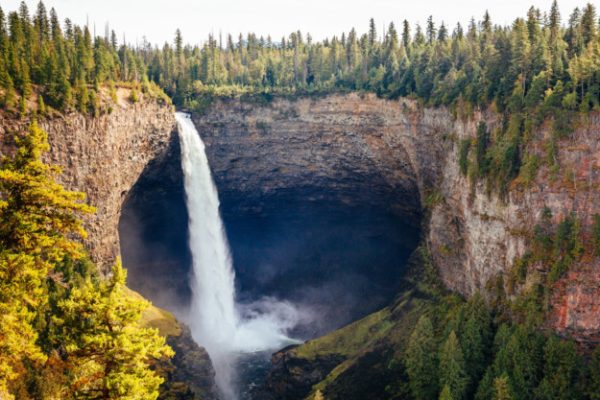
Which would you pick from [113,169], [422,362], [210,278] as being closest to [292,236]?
[210,278]

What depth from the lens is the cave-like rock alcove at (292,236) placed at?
274 ft

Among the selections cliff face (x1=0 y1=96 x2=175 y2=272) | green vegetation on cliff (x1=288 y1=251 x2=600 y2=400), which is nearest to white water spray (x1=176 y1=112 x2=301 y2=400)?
cliff face (x1=0 y1=96 x2=175 y2=272)

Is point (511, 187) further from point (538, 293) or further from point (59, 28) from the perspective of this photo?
point (59, 28)

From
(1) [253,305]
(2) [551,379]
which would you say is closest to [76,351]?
(2) [551,379]

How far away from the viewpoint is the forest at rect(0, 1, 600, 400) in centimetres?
2436

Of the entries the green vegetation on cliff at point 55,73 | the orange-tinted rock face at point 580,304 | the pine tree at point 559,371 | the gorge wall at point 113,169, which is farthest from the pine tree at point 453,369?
the green vegetation on cliff at point 55,73

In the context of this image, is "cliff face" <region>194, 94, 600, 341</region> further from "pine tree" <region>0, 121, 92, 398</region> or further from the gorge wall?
"pine tree" <region>0, 121, 92, 398</region>

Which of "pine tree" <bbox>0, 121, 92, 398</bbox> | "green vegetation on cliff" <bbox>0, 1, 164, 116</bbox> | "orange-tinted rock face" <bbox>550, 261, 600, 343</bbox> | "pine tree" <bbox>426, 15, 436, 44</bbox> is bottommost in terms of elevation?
"orange-tinted rock face" <bbox>550, 261, 600, 343</bbox>

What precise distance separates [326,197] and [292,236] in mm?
10199

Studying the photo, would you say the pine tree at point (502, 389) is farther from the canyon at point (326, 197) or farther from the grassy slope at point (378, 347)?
the grassy slope at point (378, 347)

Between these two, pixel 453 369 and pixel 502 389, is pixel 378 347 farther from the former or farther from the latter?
pixel 502 389

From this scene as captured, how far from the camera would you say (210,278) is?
3465 inches

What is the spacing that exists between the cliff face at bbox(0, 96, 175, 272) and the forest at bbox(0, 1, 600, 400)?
1.77 m

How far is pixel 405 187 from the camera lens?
3263 inches
